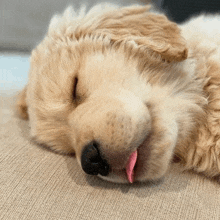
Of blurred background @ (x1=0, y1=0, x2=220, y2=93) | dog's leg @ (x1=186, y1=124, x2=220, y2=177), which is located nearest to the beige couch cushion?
dog's leg @ (x1=186, y1=124, x2=220, y2=177)

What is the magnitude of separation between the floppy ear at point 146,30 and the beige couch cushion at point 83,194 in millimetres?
581

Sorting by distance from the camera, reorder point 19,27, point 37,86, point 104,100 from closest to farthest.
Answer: point 104,100
point 37,86
point 19,27

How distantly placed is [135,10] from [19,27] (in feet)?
7.59

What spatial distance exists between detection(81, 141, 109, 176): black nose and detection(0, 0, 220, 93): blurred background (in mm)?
2104

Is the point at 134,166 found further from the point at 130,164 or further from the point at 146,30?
the point at 146,30

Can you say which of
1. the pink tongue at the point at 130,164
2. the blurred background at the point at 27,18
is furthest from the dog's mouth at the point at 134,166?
the blurred background at the point at 27,18

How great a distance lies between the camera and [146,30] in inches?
58.5

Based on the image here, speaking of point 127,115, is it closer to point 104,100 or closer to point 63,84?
point 104,100

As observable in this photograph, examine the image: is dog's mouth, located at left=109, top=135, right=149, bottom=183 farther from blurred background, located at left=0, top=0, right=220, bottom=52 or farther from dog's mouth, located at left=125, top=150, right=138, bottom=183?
blurred background, located at left=0, top=0, right=220, bottom=52

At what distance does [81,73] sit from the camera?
54.5 inches

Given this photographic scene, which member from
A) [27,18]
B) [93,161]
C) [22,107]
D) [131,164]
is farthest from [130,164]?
[27,18]

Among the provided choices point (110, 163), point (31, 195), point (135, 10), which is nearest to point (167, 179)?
point (110, 163)

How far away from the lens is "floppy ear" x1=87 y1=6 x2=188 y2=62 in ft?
4.53

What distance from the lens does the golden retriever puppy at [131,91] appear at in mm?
1186
